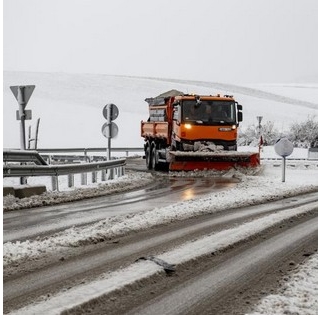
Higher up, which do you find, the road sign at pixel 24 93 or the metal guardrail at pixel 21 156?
the road sign at pixel 24 93

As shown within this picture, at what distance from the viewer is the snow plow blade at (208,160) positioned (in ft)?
70.3

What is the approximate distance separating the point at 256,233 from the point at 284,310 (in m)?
3.63

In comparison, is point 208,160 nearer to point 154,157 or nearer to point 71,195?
point 154,157

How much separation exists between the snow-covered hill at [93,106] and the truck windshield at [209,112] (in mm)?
35552

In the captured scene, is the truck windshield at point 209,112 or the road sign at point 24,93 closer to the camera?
the road sign at point 24,93

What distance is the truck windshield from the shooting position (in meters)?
21.6

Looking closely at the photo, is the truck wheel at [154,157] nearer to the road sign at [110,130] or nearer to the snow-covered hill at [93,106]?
the road sign at [110,130]

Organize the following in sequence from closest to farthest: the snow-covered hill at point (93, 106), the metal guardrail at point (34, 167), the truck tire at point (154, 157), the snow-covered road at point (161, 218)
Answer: the snow-covered road at point (161, 218)
the metal guardrail at point (34, 167)
the truck tire at point (154, 157)
the snow-covered hill at point (93, 106)

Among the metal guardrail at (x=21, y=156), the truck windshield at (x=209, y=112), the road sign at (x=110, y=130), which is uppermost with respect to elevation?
the truck windshield at (x=209, y=112)

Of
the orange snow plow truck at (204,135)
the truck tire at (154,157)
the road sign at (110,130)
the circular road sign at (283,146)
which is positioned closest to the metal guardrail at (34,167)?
the road sign at (110,130)

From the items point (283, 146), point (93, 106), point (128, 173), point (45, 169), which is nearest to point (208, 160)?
point (128, 173)

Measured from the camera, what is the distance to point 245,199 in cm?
1295

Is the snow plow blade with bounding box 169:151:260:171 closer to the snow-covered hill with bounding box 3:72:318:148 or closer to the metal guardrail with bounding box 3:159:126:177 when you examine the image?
the metal guardrail with bounding box 3:159:126:177

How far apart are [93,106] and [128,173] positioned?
181 feet
